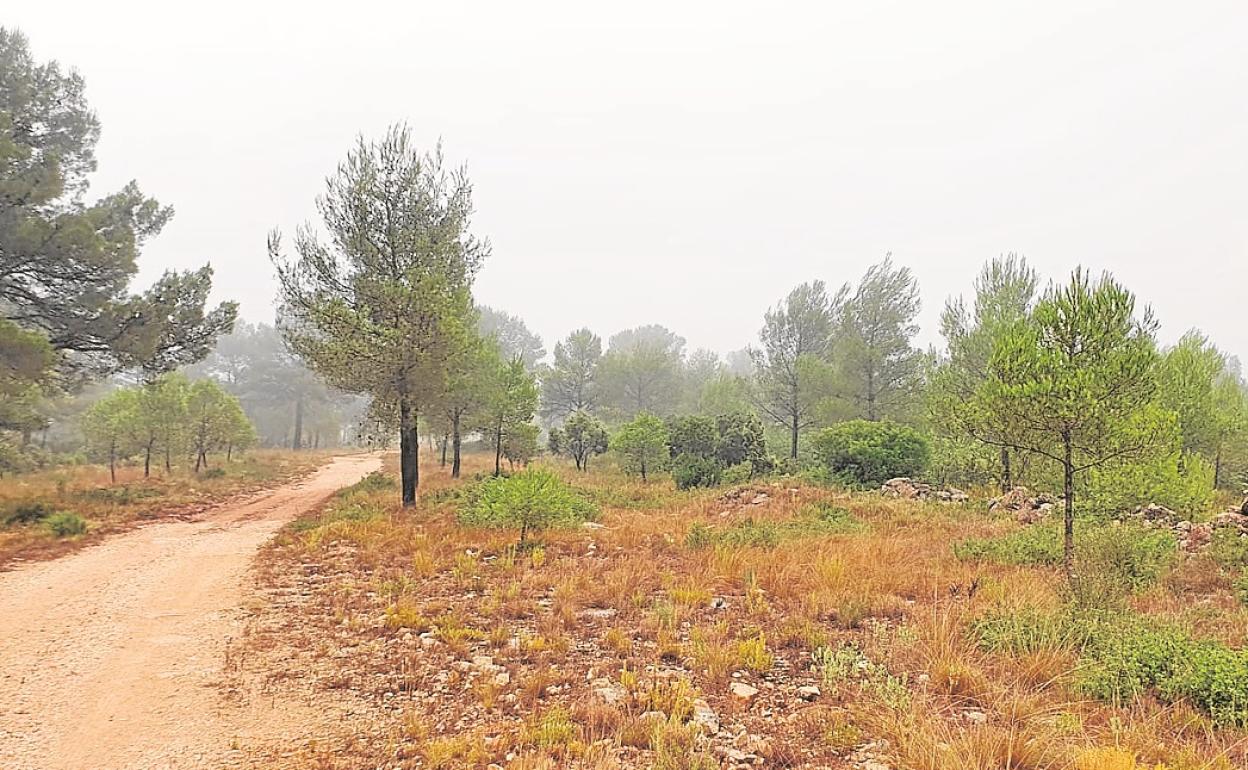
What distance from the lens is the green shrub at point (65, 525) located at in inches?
450

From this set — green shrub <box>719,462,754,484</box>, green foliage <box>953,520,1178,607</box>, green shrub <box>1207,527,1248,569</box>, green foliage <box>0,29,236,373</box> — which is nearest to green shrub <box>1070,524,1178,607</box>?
green foliage <box>953,520,1178,607</box>

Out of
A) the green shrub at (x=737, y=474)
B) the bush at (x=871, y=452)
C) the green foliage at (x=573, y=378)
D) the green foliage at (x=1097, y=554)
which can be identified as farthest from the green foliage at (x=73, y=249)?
the green foliage at (x=573, y=378)

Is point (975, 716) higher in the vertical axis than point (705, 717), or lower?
higher

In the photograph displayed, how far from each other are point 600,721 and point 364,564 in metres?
6.80

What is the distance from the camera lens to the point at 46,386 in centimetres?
1442

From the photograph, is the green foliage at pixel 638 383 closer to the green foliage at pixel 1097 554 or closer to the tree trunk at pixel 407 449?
the tree trunk at pixel 407 449

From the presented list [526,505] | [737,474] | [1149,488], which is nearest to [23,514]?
[526,505]

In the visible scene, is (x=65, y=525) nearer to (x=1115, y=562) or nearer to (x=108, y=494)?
(x=108, y=494)

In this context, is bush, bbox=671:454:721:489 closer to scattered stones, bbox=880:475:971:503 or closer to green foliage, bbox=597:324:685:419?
scattered stones, bbox=880:475:971:503

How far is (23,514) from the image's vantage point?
12.5 metres

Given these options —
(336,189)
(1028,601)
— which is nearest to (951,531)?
(1028,601)

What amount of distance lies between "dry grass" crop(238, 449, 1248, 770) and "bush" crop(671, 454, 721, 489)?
10.7m

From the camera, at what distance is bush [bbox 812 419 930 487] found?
65.2 ft

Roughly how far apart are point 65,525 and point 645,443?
57.0 ft
